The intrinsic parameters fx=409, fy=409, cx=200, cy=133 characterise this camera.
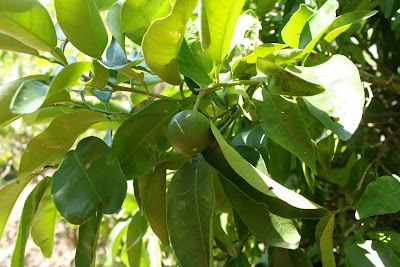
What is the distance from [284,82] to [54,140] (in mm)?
347

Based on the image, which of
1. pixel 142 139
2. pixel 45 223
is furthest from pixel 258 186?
pixel 45 223

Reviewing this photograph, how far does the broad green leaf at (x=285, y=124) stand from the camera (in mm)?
543

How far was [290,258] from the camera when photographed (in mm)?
724

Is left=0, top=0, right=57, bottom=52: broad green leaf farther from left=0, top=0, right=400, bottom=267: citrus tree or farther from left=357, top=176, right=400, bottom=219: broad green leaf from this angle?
left=357, top=176, right=400, bottom=219: broad green leaf

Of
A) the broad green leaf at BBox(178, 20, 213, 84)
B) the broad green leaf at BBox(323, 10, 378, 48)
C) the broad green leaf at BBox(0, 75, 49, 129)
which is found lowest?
the broad green leaf at BBox(178, 20, 213, 84)

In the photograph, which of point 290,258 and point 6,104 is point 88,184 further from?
point 290,258

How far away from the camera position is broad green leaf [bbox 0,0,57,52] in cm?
56

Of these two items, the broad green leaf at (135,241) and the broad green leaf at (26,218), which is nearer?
the broad green leaf at (26,218)

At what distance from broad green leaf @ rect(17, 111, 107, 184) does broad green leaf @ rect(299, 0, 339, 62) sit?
334 millimetres

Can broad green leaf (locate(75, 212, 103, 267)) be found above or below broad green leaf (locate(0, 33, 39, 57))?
below

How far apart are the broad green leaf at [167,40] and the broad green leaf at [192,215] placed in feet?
0.49

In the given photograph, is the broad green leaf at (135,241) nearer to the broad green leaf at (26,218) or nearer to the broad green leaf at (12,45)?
the broad green leaf at (26,218)

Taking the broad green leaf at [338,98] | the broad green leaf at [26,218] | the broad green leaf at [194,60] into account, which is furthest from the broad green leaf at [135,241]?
the broad green leaf at [338,98]

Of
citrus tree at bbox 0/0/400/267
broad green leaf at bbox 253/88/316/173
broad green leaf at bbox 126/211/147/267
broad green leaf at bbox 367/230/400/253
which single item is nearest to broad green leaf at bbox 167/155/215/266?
citrus tree at bbox 0/0/400/267
